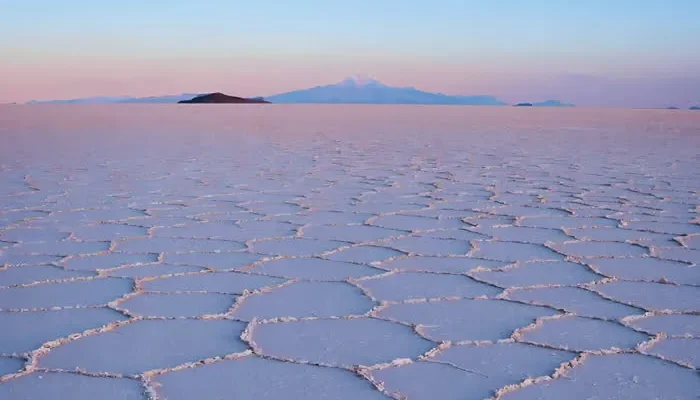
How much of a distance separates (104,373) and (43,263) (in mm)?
896

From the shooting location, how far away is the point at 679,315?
1.79 m

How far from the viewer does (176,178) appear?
4.41 metres

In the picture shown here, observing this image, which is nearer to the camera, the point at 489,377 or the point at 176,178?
the point at 489,377

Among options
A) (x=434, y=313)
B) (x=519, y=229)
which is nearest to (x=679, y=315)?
(x=434, y=313)

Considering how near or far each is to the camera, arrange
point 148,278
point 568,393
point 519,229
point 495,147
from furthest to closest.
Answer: point 495,147, point 519,229, point 148,278, point 568,393

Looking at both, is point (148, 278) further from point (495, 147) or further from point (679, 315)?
point (495, 147)

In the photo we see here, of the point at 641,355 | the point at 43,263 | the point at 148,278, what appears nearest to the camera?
the point at 641,355

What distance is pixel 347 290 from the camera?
197cm

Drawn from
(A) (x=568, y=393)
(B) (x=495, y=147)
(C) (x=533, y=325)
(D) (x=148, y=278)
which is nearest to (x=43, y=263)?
(D) (x=148, y=278)

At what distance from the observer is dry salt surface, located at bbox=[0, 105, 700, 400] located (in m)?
1.40

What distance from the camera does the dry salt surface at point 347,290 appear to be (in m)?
1.40

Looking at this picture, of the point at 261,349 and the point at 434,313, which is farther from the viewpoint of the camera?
the point at 434,313

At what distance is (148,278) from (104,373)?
656 millimetres

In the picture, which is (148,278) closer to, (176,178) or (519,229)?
(519,229)
